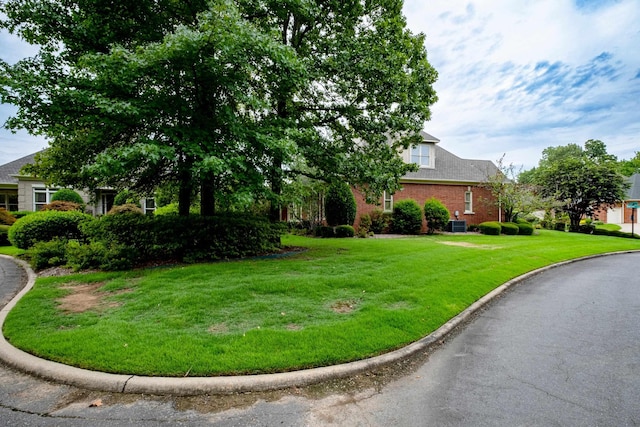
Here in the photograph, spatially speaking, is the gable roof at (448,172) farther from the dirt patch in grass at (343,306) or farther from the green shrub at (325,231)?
the dirt patch in grass at (343,306)

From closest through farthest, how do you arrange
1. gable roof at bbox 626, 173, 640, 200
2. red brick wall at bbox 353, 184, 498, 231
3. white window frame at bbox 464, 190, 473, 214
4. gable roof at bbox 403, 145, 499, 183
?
red brick wall at bbox 353, 184, 498, 231, gable roof at bbox 403, 145, 499, 183, white window frame at bbox 464, 190, 473, 214, gable roof at bbox 626, 173, 640, 200

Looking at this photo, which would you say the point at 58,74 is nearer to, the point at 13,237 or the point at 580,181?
the point at 13,237

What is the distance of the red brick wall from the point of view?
71.7ft

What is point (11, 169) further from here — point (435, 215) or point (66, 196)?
point (435, 215)

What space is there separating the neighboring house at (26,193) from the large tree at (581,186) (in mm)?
33169

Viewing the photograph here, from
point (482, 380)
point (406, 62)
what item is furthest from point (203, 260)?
point (406, 62)

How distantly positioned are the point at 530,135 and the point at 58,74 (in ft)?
155

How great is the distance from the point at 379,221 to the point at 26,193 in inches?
977

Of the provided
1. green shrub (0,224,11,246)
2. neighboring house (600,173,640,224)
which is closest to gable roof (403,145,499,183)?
green shrub (0,224,11,246)

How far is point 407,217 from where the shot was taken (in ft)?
65.6

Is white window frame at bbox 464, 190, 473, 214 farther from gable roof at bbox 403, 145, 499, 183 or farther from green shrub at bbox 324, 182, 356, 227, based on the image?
green shrub at bbox 324, 182, 356, 227

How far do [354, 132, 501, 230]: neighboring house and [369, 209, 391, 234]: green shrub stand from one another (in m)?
1.13

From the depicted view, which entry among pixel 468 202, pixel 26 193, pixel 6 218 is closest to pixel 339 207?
pixel 468 202

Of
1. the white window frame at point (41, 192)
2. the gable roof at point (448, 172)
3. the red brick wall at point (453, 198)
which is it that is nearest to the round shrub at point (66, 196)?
the white window frame at point (41, 192)
